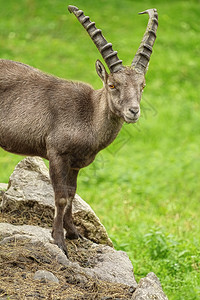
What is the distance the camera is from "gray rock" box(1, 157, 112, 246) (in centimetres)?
804

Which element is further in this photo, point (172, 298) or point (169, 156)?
point (169, 156)

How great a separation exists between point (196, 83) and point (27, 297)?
53.9 ft

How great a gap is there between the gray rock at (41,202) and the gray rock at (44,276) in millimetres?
1923

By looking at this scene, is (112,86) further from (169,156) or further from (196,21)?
(196,21)

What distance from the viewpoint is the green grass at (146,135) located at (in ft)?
30.8

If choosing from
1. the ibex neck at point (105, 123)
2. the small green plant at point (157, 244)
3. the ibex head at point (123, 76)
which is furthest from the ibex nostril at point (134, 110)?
the small green plant at point (157, 244)

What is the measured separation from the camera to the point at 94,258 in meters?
7.34

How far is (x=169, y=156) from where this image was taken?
1616cm

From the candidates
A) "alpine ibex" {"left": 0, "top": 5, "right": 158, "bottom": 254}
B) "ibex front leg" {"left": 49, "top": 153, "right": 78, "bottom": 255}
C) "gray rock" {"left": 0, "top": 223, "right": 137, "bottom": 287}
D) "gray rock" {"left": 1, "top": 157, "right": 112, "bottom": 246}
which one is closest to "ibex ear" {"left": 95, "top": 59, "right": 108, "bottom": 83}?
"alpine ibex" {"left": 0, "top": 5, "right": 158, "bottom": 254}

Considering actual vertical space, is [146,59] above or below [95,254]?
above

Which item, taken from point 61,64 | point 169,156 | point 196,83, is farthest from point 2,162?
point 196,83

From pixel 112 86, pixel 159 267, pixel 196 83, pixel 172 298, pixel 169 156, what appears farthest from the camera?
pixel 196 83

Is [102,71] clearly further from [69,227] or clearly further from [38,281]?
[38,281]

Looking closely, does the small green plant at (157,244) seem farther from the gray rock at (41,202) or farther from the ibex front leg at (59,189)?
the ibex front leg at (59,189)
